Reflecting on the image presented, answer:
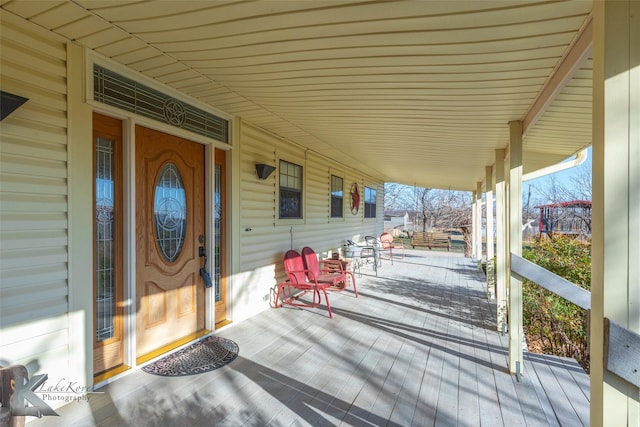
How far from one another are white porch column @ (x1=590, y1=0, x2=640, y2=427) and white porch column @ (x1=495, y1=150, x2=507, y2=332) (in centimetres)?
222

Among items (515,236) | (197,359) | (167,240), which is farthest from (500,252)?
(167,240)

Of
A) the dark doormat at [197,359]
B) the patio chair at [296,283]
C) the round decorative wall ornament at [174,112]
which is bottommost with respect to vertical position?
the dark doormat at [197,359]

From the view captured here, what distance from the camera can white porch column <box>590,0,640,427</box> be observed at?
1.17 meters

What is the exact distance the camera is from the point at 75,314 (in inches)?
86.9

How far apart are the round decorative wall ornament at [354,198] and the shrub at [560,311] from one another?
14.7 feet

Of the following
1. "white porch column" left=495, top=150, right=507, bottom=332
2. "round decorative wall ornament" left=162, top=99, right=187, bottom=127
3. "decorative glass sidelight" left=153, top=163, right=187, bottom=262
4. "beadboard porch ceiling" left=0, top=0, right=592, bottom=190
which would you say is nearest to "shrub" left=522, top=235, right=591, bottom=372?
"white porch column" left=495, top=150, right=507, bottom=332

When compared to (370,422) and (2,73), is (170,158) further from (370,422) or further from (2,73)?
(370,422)

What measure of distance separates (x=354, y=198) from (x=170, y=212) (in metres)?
5.69

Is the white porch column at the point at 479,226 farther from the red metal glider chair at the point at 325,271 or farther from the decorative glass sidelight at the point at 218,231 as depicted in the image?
the decorative glass sidelight at the point at 218,231

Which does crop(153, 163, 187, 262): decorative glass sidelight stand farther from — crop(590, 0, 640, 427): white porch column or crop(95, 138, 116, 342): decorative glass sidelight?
crop(590, 0, 640, 427): white porch column

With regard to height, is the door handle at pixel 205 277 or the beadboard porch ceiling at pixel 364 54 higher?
the beadboard porch ceiling at pixel 364 54

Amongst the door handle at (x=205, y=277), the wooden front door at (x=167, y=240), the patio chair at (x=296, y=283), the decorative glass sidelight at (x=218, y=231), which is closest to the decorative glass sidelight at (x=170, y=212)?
the wooden front door at (x=167, y=240)

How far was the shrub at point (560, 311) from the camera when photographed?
3.43 meters

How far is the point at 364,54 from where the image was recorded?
6.73 ft
